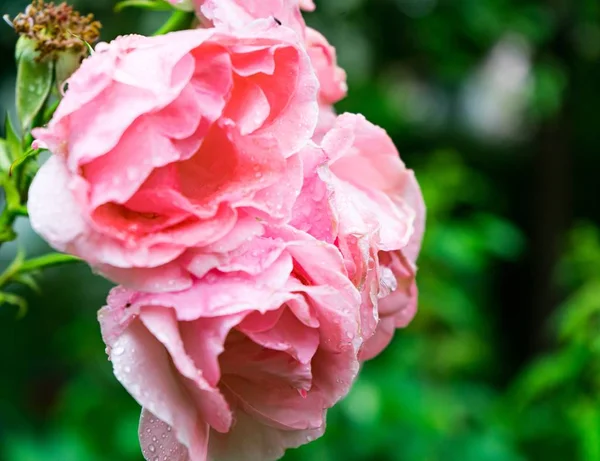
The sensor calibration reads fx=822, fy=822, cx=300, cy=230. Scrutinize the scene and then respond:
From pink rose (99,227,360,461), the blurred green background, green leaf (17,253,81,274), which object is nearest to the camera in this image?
pink rose (99,227,360,461)

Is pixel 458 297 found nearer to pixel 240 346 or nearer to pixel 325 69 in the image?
pixel 325 69

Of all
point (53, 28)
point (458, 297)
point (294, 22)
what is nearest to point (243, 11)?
point (294, 22)

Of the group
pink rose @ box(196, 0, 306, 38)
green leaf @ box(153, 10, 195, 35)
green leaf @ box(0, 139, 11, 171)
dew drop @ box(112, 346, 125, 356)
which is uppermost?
pink rose @ box(196, 0, 306, 38)

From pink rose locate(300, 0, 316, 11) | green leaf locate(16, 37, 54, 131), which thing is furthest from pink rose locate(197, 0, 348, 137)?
green leaf locate(16, 37, 54, 131)

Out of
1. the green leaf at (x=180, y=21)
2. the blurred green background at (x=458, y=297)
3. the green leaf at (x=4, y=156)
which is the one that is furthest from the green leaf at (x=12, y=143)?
the blurred green background at (x=458, y=297)

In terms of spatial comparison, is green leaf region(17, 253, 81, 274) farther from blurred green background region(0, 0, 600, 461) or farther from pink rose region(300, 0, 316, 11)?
blurred green background region(0, 0, 600, 461)

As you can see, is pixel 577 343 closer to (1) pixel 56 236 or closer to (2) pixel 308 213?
(2) pixel 308 213

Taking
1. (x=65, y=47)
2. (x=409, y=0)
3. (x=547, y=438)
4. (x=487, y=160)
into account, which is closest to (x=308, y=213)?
(x=65, y=47)
